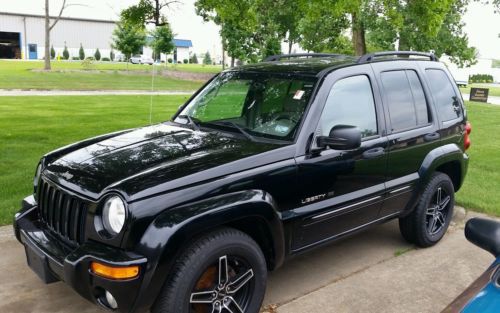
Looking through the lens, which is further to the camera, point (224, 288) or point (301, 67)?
point (301, 67)

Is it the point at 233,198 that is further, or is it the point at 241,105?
the point at 241,105

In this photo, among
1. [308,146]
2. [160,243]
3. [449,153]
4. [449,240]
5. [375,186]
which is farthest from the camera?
[449,240]

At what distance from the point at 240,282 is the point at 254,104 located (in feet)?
5.16

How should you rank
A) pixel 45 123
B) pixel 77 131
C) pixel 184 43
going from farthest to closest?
pixel 184 43 < pixel 45 123 < pixel 77 131

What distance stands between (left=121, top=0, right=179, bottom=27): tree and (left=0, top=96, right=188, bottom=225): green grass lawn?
8.60 feet

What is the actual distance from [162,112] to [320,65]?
1072cm

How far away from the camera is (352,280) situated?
4227mm

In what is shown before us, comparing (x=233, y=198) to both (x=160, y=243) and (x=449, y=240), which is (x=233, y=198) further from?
(x=449, y=240)

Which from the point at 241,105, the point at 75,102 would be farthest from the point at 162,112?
the point at 241,105

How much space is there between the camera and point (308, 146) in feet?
11.9

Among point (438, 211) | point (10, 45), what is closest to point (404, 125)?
point (438, 211)

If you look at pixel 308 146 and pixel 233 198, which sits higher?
pixel 308 146

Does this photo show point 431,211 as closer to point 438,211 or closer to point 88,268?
point 438,211

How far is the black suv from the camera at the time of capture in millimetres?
2871
